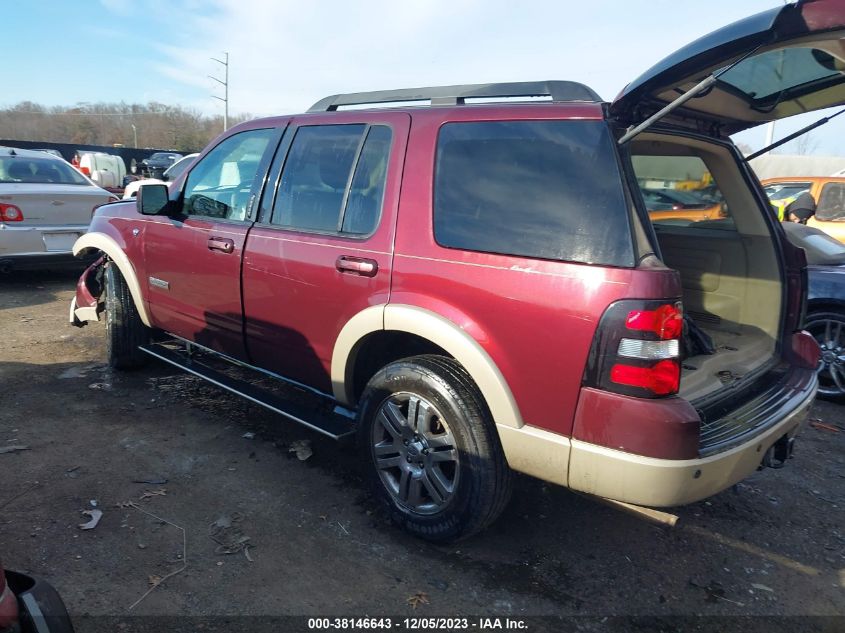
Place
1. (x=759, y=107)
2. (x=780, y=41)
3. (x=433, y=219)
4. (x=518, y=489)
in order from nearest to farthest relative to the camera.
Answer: (x=780, y=41), (x=433, y=219), (x=759, y=107), (x=518, y=489)

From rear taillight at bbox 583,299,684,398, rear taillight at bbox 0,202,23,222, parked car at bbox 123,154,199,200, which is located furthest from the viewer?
rear taillight at bbox 0,202,23,222

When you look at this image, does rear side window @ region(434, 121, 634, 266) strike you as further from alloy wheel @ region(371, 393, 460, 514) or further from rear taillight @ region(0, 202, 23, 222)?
rear taillight @ region(0, 202, 23, 222)

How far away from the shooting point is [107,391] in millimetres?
4555

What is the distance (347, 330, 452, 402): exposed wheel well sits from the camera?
9.60 feet

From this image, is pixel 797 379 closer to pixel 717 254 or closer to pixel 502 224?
pixel 717 254

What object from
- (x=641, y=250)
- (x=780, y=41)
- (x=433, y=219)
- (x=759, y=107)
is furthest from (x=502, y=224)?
(x=759, y=107)

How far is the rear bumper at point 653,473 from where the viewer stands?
84.6 inches

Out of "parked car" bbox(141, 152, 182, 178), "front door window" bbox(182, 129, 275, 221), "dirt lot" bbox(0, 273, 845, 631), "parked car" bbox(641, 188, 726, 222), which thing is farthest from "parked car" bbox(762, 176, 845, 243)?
"parked car" bbox(141, 152, 182, 178)

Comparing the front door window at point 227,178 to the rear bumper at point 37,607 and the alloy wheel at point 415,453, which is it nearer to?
the alloy wheel at point 415,453

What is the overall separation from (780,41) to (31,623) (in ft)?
8.96

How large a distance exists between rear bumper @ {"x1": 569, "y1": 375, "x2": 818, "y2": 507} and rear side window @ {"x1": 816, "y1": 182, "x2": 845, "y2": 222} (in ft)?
21.3

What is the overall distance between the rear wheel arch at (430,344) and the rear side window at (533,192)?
1.21 feet

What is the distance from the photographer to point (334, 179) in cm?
322

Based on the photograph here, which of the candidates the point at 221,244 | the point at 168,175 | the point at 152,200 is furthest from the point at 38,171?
the point at 221,244
